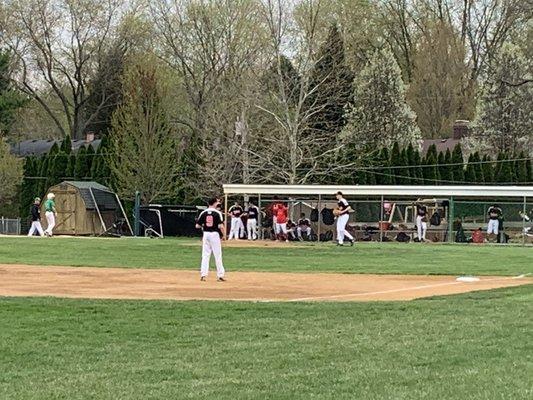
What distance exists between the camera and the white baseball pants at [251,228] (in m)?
40.8

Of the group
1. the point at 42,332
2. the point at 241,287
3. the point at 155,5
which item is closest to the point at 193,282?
the point at 241,287

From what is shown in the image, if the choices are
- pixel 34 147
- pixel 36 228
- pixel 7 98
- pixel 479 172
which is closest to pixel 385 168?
pixel 479 172

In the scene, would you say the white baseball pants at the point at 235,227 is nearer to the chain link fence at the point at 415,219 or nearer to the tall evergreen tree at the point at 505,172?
the chain link fence at the point at 415,219

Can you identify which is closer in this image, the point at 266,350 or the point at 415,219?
the point at 266,350

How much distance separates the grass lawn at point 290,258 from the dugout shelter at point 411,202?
8.22m

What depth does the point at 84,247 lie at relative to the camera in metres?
31.3

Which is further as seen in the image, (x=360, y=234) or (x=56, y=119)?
(x=56, y=119)

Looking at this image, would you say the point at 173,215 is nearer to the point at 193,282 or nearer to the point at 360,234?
the point at 360,234

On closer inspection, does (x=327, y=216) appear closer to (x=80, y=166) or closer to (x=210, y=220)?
(x=80, y=166)

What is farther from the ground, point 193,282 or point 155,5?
point 155,5

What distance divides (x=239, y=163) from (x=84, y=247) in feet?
73.3

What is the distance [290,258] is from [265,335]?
16538 millimetres

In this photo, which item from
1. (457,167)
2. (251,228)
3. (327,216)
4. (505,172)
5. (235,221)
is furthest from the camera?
(457,167)

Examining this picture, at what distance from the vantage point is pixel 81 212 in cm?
4762
